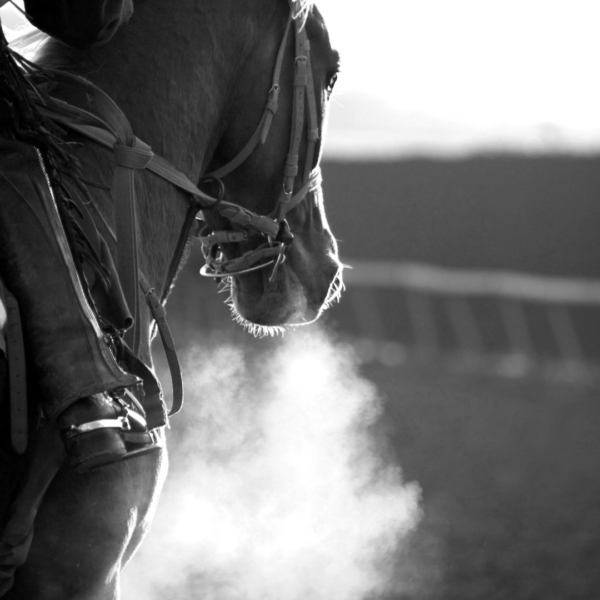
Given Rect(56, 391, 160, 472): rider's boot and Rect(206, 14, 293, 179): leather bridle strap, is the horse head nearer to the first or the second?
Rect(206, 14, 293, 179): leather bridle strap

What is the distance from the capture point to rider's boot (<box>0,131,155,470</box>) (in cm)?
218

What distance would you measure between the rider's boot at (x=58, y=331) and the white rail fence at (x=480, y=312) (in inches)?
420

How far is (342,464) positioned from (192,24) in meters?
5.89

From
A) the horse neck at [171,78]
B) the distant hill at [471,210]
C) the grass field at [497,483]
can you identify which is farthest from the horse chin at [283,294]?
the distant hill at [471,210]

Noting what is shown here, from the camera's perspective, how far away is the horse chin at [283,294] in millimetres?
3311

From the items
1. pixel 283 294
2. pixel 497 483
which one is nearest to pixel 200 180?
pixel 283 294

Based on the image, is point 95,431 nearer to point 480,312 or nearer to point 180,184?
point 180,184

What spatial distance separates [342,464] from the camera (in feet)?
27.2

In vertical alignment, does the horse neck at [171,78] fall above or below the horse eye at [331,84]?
above

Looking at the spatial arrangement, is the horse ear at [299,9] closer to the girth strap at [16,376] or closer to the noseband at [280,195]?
the noseband at [280,195]

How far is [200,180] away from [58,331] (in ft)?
3.14

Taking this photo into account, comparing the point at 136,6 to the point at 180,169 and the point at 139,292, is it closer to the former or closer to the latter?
the point at 180,169

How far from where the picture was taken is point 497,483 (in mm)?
7402

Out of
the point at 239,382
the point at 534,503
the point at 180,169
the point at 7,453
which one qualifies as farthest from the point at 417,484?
the point at 7,453
